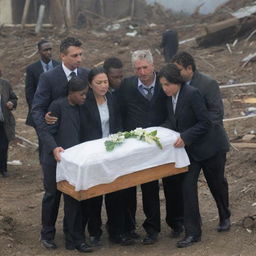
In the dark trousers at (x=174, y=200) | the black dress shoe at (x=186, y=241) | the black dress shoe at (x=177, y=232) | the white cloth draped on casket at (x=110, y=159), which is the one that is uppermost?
the white cloth draped on casket at (x=110, y=159)

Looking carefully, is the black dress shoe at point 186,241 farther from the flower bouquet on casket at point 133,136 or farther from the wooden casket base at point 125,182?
the flower bouquet on casket at point 133,136

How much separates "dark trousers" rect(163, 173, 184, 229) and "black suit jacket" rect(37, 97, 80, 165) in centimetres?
117

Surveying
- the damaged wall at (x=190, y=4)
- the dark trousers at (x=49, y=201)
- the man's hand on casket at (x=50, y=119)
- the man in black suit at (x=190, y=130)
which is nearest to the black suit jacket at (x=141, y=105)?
the man in black suit at (x=190, y=130)

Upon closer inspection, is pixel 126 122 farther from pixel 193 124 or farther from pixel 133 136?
pixel 193 124

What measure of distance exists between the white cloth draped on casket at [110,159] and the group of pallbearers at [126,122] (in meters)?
0.15

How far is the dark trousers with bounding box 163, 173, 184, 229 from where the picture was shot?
7543 mm

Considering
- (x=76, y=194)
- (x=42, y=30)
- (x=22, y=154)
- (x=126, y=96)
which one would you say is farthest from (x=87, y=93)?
(x=42, y=30)

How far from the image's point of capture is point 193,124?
7.07 meters

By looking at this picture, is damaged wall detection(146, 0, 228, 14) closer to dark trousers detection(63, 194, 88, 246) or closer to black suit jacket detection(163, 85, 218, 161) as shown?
black suit jacket detection(163, 85, 218, 161)

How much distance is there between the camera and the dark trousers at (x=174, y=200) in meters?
7.54

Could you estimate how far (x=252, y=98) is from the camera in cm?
1418

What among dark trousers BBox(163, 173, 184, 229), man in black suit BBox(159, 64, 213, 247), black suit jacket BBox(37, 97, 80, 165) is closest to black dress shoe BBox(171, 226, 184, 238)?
dark trousers BBox(163, 173, 184, 229)

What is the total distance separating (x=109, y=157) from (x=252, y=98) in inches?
317

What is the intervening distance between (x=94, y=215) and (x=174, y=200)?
0.89 m
